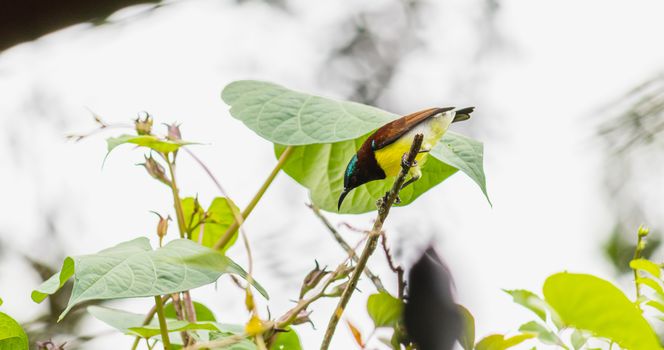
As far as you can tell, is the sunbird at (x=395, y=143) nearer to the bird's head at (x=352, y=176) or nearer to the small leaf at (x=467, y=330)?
the bird's head at (x=352, y=176)

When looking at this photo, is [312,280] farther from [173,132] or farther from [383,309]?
[173,132]

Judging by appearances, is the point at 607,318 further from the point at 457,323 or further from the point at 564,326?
the point at 457,323

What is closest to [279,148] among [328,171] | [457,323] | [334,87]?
[328,171]

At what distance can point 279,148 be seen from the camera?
2.65 ft

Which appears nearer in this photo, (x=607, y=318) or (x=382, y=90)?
(x=607, y=318)

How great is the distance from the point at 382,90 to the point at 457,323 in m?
1.93

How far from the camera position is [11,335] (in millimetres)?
549

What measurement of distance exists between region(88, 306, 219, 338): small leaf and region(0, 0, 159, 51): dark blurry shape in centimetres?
67

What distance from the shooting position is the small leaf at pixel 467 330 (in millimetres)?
351

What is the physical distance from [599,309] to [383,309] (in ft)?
0.40

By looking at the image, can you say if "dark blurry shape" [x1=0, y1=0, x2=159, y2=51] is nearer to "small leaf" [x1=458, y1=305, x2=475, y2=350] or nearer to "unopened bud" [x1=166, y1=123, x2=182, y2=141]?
"unopened bud" [x1=166, y1=123, x2=182, y2=141]

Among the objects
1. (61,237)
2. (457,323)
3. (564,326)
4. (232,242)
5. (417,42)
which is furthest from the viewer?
(417,42)

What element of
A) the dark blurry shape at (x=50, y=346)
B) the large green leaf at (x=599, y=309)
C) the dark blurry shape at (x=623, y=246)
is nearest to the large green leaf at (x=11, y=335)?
the dark blurry shape at (x=50, y=346)

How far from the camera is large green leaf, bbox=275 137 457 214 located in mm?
758
